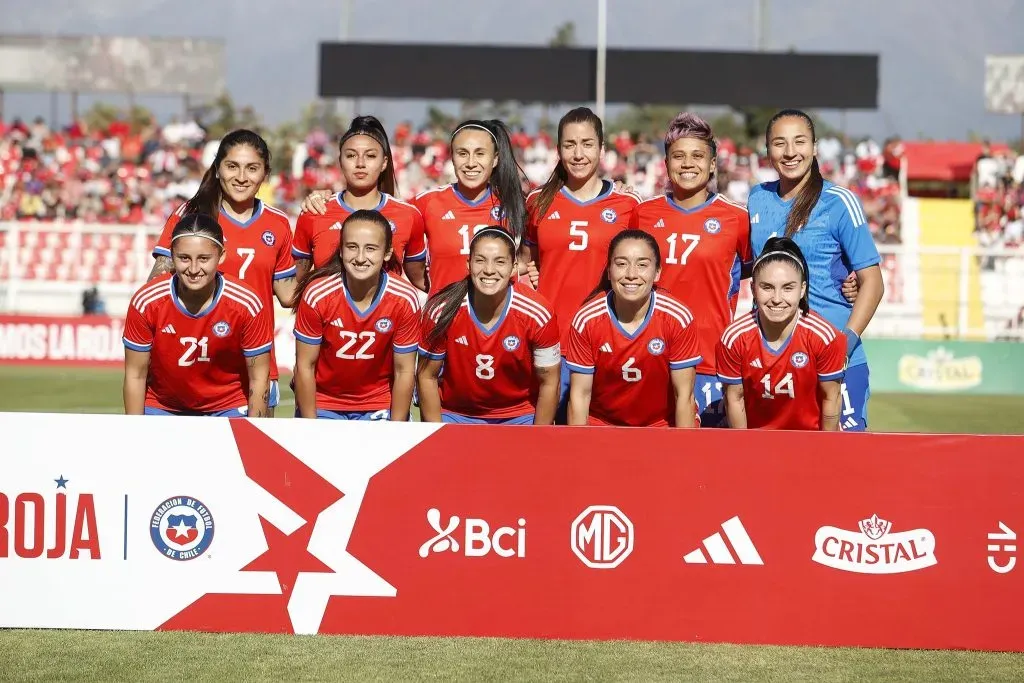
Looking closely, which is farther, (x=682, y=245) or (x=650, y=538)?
(x=682, y=245)

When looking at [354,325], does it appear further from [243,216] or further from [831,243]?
[831,243]

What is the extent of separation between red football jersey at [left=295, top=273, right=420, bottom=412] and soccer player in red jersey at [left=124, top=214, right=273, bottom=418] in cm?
27

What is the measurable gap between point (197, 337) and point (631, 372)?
2.24 m

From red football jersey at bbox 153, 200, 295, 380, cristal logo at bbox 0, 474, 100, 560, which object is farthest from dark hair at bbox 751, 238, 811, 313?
cristal logo at bbox 0, 474, 100, 560

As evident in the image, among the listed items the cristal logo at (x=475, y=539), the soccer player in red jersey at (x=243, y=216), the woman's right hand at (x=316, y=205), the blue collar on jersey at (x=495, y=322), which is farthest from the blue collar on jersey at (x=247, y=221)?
the cristal logo at (x=475, y=539)

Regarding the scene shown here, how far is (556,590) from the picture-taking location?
17.2ft

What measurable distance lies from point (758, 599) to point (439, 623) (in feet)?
4.49

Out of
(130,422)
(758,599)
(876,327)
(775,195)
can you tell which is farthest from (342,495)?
(876,327)

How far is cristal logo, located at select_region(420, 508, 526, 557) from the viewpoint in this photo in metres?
5.26

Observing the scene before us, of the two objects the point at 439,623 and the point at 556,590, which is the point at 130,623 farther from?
the point at 556,590

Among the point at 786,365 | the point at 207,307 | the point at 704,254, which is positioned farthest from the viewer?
the point at 704,254

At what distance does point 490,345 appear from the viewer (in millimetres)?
6332

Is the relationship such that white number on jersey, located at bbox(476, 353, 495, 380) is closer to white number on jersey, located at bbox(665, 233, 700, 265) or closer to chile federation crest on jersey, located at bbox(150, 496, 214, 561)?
white number on jersey, located at bbox(665, 233, 700, 265)

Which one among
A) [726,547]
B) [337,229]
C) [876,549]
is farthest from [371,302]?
[876,549]
